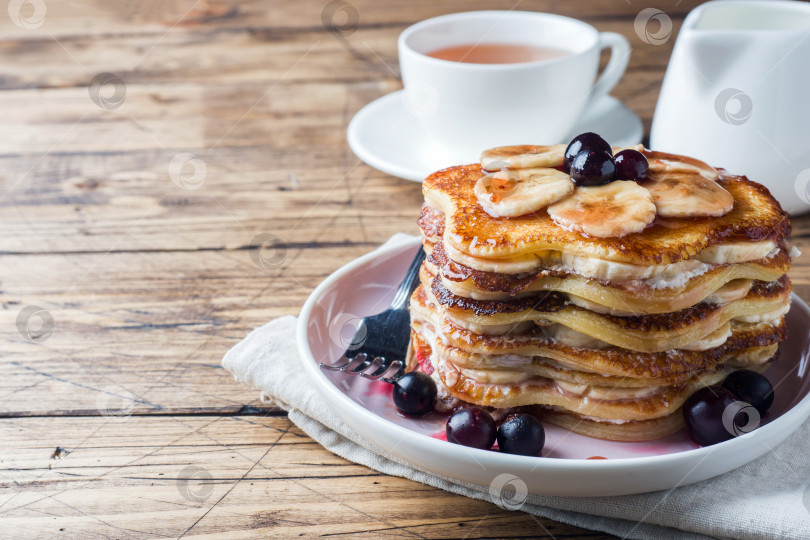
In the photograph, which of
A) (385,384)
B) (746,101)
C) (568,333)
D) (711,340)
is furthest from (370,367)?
(746,101)

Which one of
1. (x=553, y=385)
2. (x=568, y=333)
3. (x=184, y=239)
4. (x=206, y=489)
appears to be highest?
(x=568, y=333)

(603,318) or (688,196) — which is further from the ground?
A: (688,196)

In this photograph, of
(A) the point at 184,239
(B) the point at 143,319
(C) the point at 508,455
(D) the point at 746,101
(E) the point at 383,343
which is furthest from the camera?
(A) the point at 184,239

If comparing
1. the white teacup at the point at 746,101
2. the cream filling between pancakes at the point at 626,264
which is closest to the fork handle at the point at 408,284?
the cream filling between pancakes at the point at 626,264

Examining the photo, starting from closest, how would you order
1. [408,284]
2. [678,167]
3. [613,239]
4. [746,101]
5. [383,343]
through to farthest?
1. [613,239]
2. [678,167]
3. [383,343]
4. [408,284]
5. [746,101]

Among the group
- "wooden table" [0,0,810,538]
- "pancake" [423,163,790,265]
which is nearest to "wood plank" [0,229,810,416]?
"wooden table" [0,0,810,538]

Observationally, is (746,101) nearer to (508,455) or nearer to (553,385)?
(553,385)
